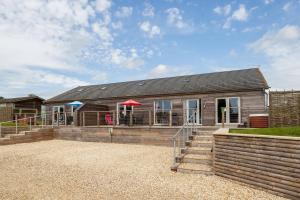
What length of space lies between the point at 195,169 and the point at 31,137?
1359cm

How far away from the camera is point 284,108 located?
13.2 meters

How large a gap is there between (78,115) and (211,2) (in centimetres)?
1171

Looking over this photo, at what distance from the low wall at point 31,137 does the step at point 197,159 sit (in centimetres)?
1266

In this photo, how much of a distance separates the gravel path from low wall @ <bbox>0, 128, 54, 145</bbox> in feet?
19.9

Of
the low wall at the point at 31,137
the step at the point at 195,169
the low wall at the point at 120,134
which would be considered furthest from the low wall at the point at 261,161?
the low wall at the point at 31,137

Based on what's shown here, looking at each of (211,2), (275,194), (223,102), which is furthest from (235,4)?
(275,194)

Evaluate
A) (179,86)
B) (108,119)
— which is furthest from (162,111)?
(108,119)

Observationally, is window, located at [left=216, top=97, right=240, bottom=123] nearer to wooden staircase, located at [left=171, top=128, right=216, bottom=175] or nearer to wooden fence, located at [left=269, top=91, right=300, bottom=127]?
wooden fence, located at [left=269, top=91, right=300, bottom=127]

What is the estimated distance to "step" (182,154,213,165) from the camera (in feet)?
30.0

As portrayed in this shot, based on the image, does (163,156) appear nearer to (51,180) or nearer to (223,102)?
(51,180)

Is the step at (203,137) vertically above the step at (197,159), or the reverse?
the step at (203,137)

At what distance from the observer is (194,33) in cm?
1798

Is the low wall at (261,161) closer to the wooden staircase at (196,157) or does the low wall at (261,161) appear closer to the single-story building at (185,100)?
the wooden staircase at (196,157)

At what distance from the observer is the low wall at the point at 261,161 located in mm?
6059
